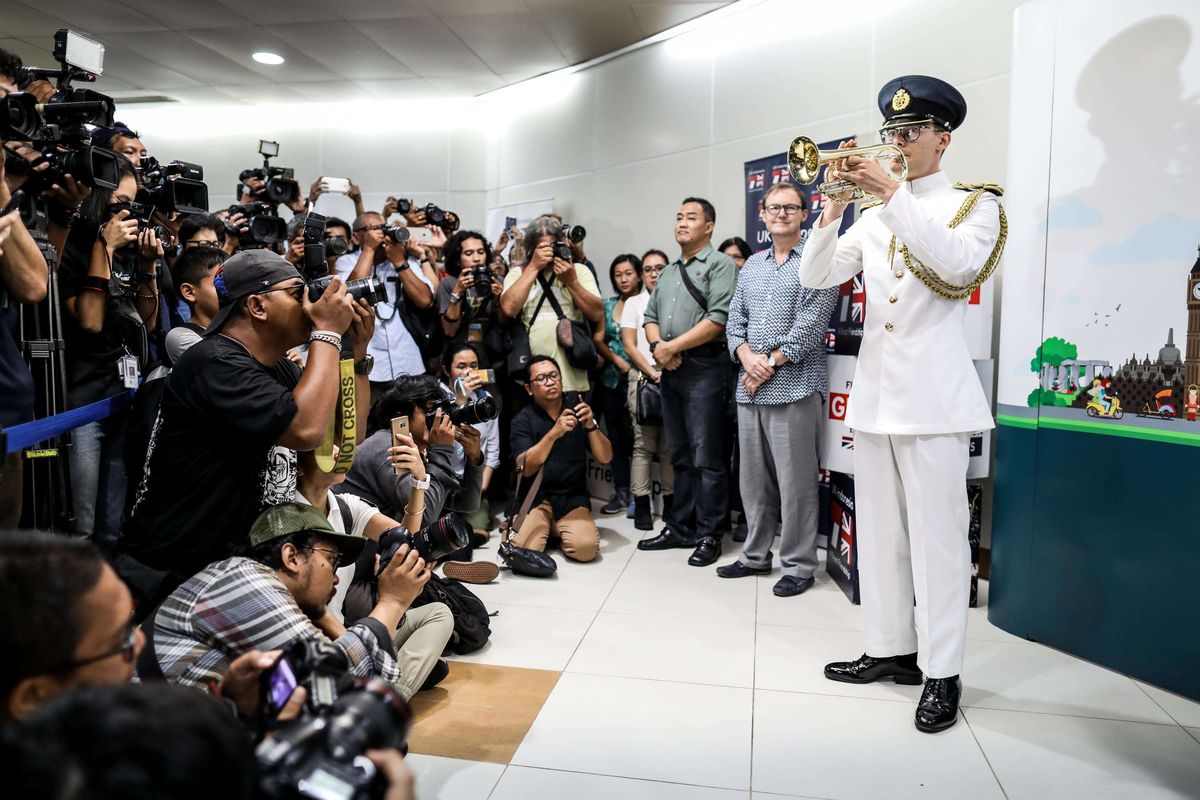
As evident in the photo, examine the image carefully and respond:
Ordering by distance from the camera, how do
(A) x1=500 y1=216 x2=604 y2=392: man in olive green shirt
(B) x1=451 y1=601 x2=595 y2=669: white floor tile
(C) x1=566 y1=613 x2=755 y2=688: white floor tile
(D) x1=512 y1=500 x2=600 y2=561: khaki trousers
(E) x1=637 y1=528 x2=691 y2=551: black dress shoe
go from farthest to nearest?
(A) x1=500 y1=216 x2=604 y2=392: man in olive green shirt
(E) x1=637 y1=528 x2=691 y2=551: black dress shoe
(D) x1=512 y1=500 x2=600 y2=561: khaki trousers
(B) x1=451 y1=601 x2=595 y2=669: white floor tile
(C) x1=566 y1=613 x2=755 y2=688: white floor tile

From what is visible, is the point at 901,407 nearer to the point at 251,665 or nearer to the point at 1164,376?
the point at 1164,376

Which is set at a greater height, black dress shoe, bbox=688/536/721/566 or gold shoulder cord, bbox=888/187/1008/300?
gold shoulder cord, bbox=888/187/1008/300

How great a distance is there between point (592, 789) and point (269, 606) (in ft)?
3.06

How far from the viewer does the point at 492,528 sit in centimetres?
481

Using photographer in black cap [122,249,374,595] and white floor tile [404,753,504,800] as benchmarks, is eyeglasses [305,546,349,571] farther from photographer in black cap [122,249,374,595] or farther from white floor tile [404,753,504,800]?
white floor tile [404,753,504,800]

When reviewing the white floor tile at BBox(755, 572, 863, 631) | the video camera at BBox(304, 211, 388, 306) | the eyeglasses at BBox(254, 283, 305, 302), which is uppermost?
the video camera at BBox(304, 211, 388, 306)

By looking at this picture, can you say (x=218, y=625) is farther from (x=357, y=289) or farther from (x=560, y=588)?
(x=560, y=588)

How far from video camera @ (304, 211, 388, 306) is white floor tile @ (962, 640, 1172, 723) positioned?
6.95ft

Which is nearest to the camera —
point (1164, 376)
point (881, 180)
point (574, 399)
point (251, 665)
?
point (251, 665)

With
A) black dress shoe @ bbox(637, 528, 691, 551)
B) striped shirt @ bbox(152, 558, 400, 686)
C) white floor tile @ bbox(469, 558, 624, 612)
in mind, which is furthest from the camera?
black dress shoe @ bbox(637, 528, 691, 551)

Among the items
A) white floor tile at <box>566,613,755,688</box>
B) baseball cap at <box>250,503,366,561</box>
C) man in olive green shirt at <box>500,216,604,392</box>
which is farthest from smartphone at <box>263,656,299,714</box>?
man in olive green shirt at <box>500,216,604,392</box>

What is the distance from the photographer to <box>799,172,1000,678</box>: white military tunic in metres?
2.45

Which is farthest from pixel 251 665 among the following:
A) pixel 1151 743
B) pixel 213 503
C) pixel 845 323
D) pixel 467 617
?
pixel 845 323

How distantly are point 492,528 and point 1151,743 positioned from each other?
10.6 ft
